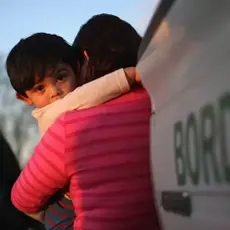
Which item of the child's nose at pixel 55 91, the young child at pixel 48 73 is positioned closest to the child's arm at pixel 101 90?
the young child at pixel 48 73

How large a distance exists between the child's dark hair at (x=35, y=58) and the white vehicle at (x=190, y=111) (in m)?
1.21

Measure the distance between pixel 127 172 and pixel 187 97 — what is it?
0.87m

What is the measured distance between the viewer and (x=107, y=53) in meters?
2.60

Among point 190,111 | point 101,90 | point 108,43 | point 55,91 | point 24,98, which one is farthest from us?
point 24,98

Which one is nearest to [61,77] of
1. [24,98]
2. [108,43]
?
[24,98]

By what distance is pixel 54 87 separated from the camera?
3.08 meters

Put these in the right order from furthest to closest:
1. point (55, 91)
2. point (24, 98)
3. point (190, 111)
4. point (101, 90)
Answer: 1. point (24, 98)
2. point (55, 91)
3. point (101, 90)
4. point (190, 111)

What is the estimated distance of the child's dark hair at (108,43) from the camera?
8.51 feet

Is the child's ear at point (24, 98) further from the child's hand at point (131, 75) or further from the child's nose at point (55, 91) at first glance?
the child's hand at point (131, 75)

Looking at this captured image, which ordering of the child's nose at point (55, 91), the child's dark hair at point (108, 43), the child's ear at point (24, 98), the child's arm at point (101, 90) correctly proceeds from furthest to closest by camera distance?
the child's ear at point (24, 98), the child's nose at point (55, 91), the child's dark hair at point (108, 43), the child's arm at point (101, 90)

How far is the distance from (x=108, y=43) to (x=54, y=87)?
550 millimetres

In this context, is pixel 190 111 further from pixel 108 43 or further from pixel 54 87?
pixel 54 87

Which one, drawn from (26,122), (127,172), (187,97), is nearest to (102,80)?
(127,172)

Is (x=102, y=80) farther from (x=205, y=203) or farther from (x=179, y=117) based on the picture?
(x=205, y=203)
